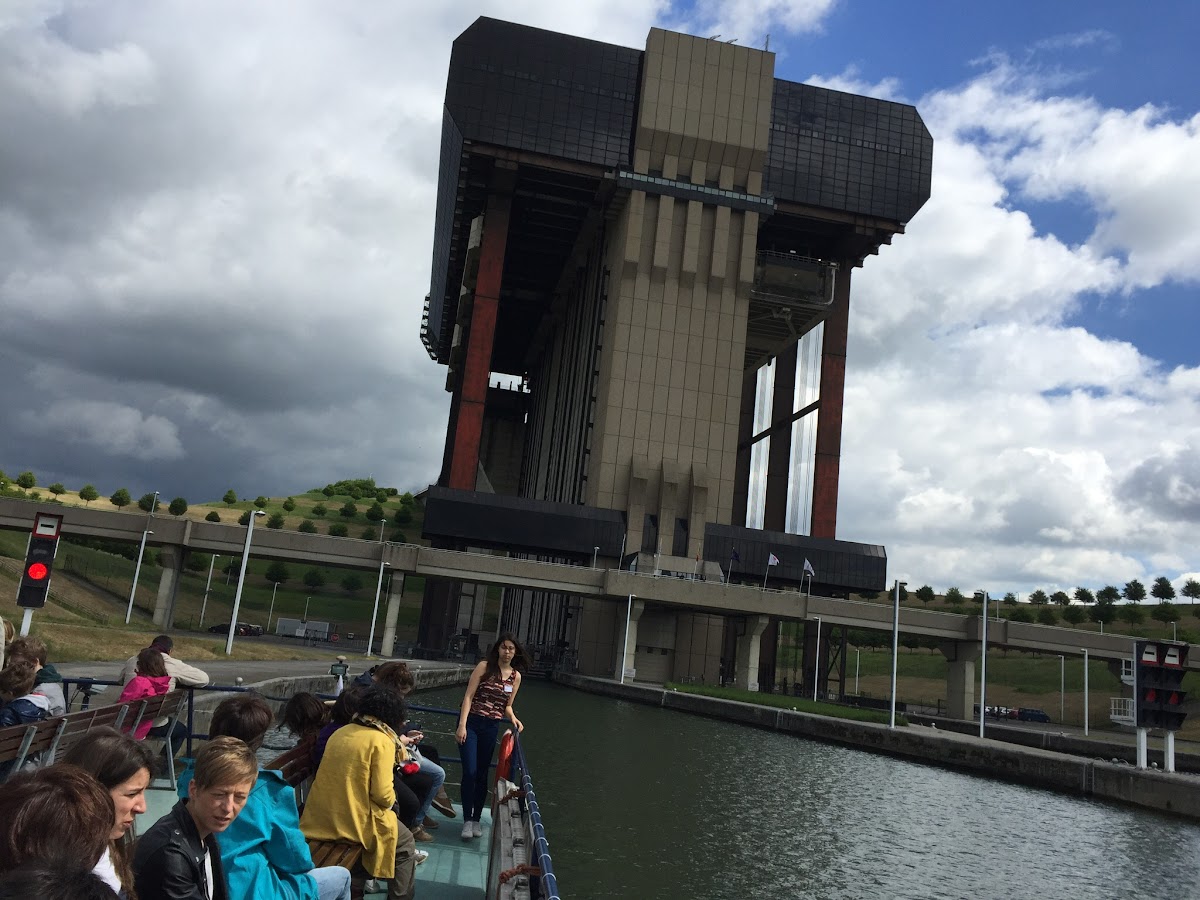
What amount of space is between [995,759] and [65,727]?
2578 centimetres

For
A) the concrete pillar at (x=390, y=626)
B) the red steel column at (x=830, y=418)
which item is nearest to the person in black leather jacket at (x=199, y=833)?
the concrete pillar at (x=390, y=626)

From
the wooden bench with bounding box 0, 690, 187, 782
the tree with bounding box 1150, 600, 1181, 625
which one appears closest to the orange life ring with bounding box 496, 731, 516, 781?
the wooden bench with bounding box 0, 690, 187, 782

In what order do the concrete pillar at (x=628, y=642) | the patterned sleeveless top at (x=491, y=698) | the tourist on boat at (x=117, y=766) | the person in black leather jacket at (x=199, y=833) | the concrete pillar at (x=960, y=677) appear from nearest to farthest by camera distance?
the tourist on boat at (x=117, y=766), the person in black leather jacket at (x=199, y=833), the patterned sleeveless top at (x=491, y=698), the concrete pillar at (x=628, y=642), the concrete pillar at (x=960, y=677)

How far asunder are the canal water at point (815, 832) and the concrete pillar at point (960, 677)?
132 ft

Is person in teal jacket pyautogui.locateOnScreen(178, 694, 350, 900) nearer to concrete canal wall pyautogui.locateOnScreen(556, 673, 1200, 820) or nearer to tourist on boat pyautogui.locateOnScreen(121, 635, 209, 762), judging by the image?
tourist on boat pyautogui.locateOnScreen(121, 635, 209, 762)

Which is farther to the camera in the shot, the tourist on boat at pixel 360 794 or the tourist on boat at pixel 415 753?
the tourist on boat at pixel 415 753

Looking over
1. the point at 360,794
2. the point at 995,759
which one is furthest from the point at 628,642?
the point at 360,794

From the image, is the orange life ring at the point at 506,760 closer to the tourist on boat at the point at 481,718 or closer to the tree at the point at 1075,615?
the tourist on boat at the point at 481,718

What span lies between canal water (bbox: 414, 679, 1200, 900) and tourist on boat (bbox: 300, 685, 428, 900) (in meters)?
4.10

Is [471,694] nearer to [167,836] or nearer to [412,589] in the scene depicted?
[167,836]

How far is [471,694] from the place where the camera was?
9.64m

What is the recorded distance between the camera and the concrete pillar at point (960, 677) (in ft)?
208

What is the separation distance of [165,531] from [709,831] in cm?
5757

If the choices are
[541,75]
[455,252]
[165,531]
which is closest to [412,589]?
[455,252]
